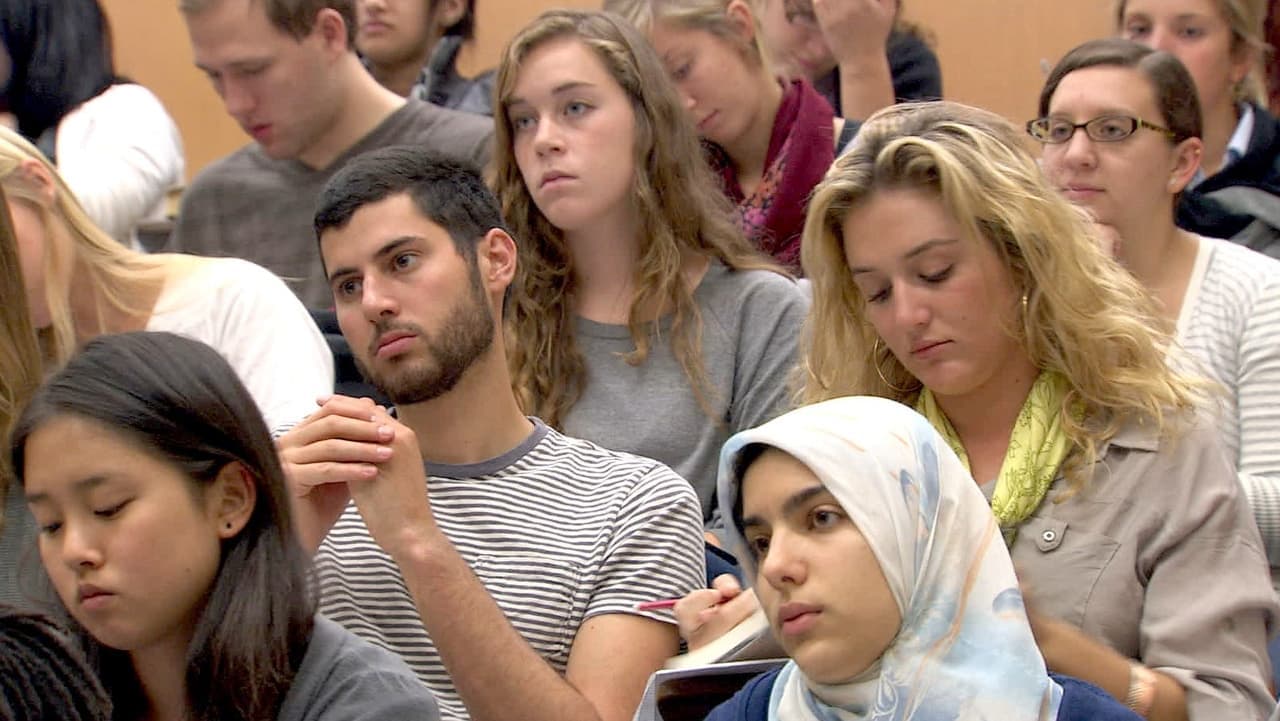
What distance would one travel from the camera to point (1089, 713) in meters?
1.54

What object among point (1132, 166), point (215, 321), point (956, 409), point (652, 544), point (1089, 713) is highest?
point (1132, 166)

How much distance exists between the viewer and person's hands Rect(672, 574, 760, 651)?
1.80 meters

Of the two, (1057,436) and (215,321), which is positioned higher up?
(215,321)

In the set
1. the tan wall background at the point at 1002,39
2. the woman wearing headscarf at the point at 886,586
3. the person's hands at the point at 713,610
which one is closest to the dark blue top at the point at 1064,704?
the woman wearing headscarf at the point at 886,586

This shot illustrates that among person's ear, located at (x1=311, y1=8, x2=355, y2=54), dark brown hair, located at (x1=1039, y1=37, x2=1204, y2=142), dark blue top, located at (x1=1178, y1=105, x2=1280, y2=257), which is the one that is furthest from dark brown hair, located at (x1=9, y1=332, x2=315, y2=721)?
dark blue top, located at (x1=1178, y1=105, x2=1280, y2=257)

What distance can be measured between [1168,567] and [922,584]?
390 millimetres

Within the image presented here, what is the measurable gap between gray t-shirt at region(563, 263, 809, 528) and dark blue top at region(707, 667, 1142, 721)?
0.66 m

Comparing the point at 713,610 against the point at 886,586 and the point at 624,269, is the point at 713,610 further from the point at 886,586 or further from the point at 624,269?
the point at 624,269

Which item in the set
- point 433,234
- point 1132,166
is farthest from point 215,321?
point 1132,166

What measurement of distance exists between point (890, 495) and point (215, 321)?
1.11m

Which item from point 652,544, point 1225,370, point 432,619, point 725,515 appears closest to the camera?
point 725,515

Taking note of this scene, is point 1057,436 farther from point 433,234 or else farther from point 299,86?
point 299,86

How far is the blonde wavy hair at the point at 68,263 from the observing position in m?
2.18

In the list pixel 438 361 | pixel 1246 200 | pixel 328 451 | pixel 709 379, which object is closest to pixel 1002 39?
pixel 1246 200
